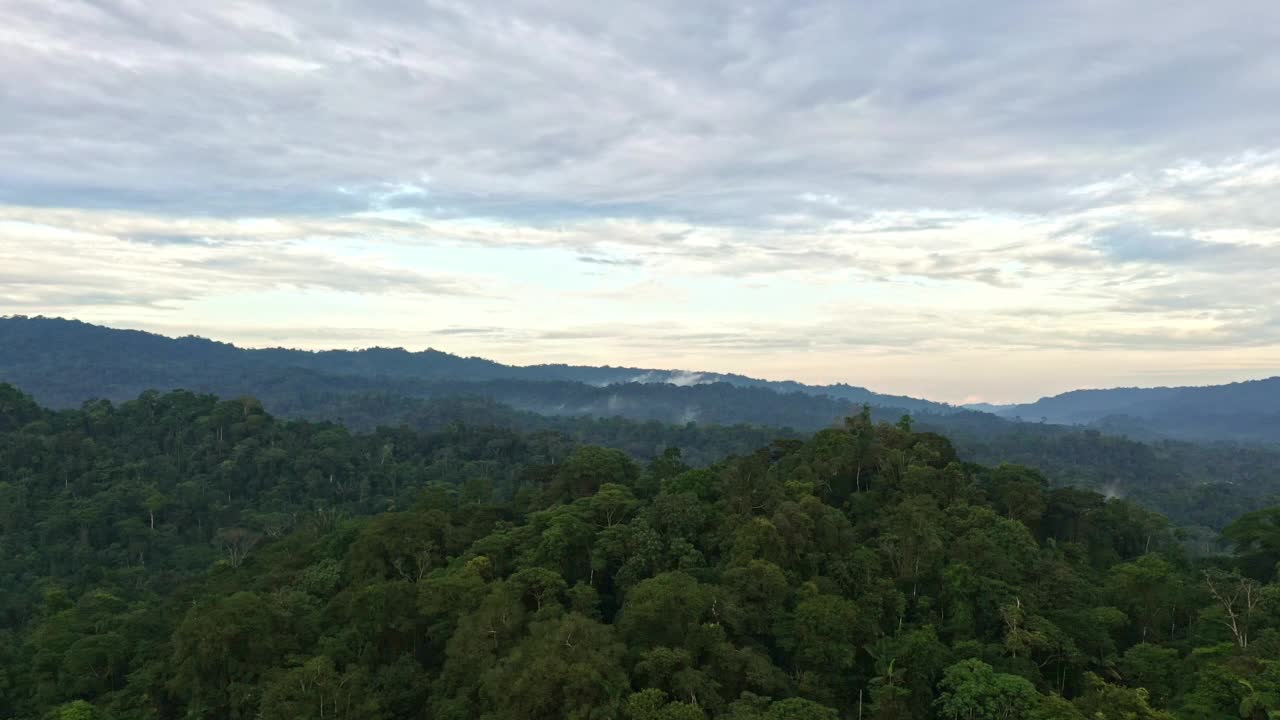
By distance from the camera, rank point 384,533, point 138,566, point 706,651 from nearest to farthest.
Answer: point 706,651
point 384,533
point 138,566

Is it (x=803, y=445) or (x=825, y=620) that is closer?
(x=825, y=620)

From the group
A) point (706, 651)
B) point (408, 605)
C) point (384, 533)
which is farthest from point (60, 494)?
point (706, 651)

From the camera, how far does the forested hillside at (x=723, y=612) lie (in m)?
22.2

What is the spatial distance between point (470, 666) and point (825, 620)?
11.7m

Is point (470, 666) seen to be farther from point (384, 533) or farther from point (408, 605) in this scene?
point (384, 533)

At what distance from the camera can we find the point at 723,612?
25.2m

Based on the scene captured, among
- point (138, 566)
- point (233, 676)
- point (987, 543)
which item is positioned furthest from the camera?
point (138, 566)

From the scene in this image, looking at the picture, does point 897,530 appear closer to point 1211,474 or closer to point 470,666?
point 470,666

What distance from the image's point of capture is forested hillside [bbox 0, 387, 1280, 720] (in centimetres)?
2216

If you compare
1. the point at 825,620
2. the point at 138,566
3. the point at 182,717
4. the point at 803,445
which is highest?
Result: the point at 803,445

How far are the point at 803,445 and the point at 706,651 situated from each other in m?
19.5

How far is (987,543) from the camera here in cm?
2944

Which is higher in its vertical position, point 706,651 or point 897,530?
point 897,530

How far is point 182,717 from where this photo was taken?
27984 millimetres
